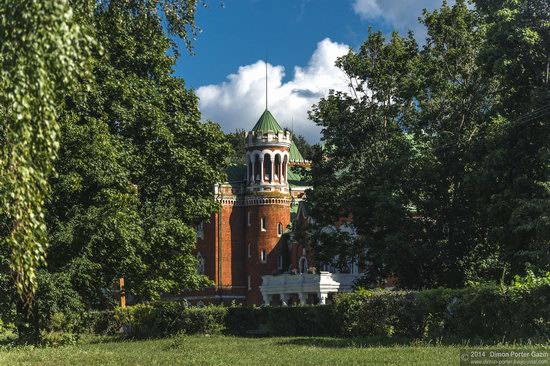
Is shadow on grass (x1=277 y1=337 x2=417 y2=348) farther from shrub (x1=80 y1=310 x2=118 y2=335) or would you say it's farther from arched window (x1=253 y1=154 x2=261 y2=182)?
arched window (x1=253 y1=154 x2=261 y2=182)

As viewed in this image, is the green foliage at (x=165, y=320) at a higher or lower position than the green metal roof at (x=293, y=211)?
lower

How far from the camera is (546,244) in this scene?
1064 inches

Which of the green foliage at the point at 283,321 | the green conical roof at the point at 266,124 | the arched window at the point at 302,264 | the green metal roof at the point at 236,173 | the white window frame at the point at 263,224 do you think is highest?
the green conical roof at the point at 266,124

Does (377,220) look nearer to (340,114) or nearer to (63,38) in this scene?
(340,114)

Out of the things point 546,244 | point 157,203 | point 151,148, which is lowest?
point 546,244

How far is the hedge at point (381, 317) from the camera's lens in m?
20.1

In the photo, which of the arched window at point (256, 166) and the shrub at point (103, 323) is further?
the arched window at point (256, 166)

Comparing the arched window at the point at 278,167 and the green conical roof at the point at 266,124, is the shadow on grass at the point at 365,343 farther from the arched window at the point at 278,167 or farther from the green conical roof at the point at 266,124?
the green conical roof at the point at 266,124

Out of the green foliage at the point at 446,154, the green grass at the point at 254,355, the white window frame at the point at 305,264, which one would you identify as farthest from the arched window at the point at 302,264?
the green grass at the point at 254,355

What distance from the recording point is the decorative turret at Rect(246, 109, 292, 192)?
229 ft

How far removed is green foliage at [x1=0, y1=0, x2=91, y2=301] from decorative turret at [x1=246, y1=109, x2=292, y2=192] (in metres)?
60.6

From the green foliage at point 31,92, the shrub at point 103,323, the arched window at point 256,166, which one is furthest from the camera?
the arched window at point 256,166

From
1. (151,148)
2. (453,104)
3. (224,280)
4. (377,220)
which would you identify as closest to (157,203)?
(151,148)

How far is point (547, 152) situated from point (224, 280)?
151ft
